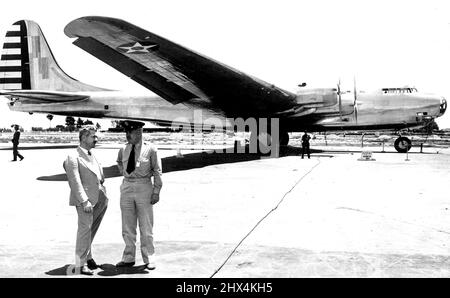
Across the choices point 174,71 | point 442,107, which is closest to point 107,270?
point 174,71

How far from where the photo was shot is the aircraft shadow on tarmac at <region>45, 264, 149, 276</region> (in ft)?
13.5

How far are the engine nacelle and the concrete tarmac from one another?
8.13m

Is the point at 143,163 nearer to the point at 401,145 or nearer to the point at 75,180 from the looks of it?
the point at 75,180

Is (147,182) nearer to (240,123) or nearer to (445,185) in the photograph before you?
(445,185)

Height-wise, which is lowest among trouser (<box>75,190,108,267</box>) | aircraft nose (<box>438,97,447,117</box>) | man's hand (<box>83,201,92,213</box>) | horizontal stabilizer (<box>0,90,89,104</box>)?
trouser (<box>75,190,108,267</box>)

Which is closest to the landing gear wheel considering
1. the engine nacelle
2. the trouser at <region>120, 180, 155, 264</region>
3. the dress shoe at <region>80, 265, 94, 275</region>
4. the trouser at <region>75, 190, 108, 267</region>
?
the engine nacelle

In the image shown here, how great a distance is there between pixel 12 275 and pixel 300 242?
3.38 m

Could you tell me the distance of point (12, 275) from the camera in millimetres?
3992

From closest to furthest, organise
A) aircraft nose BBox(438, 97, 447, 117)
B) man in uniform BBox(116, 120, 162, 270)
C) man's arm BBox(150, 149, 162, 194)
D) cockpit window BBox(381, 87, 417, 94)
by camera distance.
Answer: man in uniform BBox(116, 120, 162, 270), man's arm BBox(150, 149, 162, 194), aircraft nose BBox(438, 97, 447, 117), cockpit window BBox(381, 87, 417, 94)

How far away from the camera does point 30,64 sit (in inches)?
Answer: 996

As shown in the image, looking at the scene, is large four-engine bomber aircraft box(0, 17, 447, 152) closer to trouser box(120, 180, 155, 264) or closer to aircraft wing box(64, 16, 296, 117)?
aircraft wing box(64, 16, 296, 117)

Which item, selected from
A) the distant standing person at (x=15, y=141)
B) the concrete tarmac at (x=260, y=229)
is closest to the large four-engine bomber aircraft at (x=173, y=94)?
the concrete tarmac at (x=260, y=229)

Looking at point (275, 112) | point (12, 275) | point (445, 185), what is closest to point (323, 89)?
point (275, 112)
